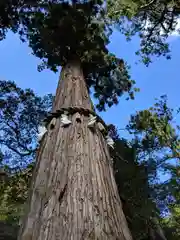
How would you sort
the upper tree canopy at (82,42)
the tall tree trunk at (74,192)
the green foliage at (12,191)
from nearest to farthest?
the tall tree trunk at (74,192) → the upper tree canopy at (82,42) → the green foliage at (12,191)

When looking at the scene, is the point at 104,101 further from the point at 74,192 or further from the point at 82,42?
the point at 74,192

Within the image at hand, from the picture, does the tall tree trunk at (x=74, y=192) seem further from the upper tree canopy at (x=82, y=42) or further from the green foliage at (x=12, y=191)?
the green foliage at (x=12, y=191)

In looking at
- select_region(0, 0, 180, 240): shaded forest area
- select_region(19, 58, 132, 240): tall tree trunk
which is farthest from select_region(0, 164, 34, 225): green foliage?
select_region(19, 58, 132, 240): tall tree trunk

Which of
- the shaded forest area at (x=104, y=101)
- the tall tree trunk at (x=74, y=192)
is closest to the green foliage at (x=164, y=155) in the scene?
the shaded forest area at (x=104, y=101)

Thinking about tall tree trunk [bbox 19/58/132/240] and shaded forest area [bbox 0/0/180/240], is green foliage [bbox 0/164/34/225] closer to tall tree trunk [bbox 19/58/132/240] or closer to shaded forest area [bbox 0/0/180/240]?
shaded forest area [bbox 0/0/180/240]

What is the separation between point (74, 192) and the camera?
100 inches

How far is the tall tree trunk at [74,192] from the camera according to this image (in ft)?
7.16

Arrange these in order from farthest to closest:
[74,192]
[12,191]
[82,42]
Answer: [12,191], [82,42], [74,192]

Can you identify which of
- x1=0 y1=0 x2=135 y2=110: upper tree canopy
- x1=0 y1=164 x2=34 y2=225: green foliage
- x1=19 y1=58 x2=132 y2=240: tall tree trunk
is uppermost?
x1=0 y1=0 x2=135 y2=110: upper tree canopy

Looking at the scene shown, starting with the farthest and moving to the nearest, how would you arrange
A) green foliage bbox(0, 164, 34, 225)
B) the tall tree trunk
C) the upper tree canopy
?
1. green foliage bbox(0, 164, 34, 225)
2. the upper tree canopy
3. the tall tree trunk

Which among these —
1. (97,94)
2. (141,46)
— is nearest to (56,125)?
(97,94)

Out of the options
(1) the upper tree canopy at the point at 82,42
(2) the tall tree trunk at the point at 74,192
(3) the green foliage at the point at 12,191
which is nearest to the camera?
(2) the tall tree trunk at the point at 74,192

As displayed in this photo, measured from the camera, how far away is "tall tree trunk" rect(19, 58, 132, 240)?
2184 mm

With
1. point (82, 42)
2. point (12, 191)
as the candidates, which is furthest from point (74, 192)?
point (12, 191)
